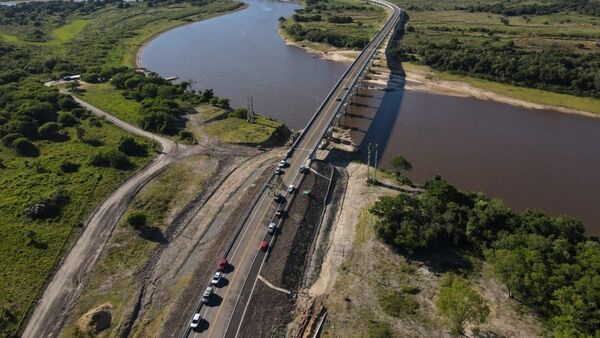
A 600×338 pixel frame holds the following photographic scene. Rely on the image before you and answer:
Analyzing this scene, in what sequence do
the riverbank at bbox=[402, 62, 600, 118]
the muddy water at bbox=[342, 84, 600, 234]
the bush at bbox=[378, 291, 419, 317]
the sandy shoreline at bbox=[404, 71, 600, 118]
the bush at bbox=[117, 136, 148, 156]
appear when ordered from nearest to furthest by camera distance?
the bush at bbox=[378, 291, 419, 317]
the muddy water at bbox=[342, 84, 600, 234]
the bush at bbox=[117, 136, 148, 156]
the riverbank at bbox=[402, 62, 600, 118]
the sandy shoreline at bbox=[404, 71, 600, 118]

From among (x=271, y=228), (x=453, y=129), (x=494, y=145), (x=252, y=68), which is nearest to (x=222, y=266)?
(x=271, y=228)

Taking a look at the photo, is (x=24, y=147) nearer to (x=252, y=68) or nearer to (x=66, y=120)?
(x=66, y=120)

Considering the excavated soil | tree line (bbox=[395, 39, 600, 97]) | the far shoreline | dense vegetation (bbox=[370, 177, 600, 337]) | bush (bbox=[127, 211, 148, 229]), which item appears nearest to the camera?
dense vegetation (bbox=[370, 177, 600, 337])

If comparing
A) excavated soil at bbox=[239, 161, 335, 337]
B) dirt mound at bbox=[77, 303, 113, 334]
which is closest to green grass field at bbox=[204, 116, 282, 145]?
excavated soil at bbox=[239, 161, 335, 337]

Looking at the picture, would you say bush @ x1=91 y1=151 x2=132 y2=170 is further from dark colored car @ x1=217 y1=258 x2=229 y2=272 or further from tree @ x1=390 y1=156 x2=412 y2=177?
tree @ x1=390 y1=156 x2=412 y2=177

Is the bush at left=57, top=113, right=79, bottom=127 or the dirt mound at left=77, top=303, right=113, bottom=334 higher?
the bush at left=57, top=113, right=79, bottom=127

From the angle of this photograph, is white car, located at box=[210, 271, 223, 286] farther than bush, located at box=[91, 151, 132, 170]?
No

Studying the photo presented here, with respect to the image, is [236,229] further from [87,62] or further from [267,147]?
[87,62]

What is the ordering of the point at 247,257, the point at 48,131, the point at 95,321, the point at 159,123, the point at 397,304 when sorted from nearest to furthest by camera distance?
the point at 95,321 < the point at 397,304 < the point at 247,257 < the point at 48,131 < the point at 159,123
